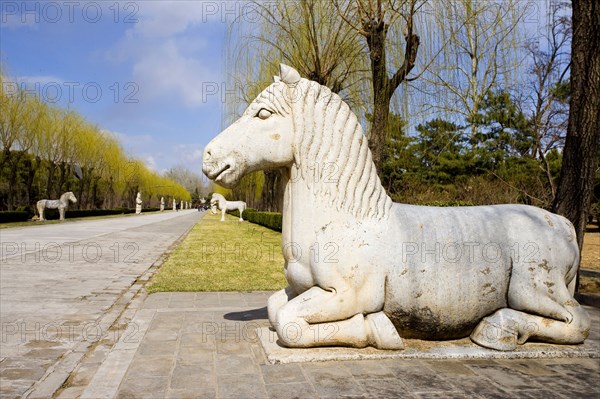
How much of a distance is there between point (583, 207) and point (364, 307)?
4.10 metres

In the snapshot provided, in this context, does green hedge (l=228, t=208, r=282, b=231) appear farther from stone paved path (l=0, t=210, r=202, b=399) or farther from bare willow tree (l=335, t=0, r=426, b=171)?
bare willow tree (l=335, t=0, r=426, b=171)

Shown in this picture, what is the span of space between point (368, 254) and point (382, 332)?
587 mm

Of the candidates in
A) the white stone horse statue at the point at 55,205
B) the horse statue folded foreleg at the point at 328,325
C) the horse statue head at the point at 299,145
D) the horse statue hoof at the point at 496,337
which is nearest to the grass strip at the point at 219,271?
the horse statue folded foreleg at the point at 328,325

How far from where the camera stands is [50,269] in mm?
8523

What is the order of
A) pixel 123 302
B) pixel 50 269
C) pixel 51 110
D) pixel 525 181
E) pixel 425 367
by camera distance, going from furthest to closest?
pixel 51 110, pixel 525 181, pixel 50 269, pixel 123 302, pixel 425 367

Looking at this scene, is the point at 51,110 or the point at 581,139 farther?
the point at 51,110

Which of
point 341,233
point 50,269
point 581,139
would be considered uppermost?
point 581,139

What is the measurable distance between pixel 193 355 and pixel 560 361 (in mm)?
2717

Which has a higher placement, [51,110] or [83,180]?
[51,110]

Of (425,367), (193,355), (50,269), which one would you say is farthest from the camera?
(50,269)

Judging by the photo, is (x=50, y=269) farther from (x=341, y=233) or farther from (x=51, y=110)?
(x=51, y=110)

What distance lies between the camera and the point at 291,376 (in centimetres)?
300

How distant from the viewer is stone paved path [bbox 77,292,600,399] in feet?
9.07

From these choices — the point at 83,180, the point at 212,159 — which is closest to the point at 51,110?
the point at 83,180
